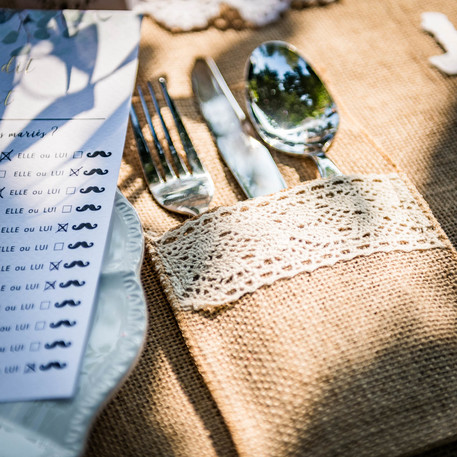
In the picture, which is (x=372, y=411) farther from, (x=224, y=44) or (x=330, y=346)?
(x=224, y=44)

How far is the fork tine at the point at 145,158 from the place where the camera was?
477mm

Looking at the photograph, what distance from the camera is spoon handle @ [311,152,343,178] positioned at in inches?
19.3

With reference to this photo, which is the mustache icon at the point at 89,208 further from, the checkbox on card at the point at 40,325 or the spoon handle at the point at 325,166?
the spoon handle at the point at 325,166

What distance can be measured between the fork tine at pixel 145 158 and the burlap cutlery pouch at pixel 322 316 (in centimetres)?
9

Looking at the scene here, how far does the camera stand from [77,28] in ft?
1.65

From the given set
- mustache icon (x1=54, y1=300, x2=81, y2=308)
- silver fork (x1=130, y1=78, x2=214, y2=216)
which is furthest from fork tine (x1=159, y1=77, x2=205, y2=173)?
mustache icon (x1=54, y1=300, x2=81, y2=308)

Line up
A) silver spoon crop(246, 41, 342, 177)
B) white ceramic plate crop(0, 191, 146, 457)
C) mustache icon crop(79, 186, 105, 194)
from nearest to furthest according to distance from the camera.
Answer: white ceramic plate crop(0, 191, 146, 457), mustache icon crop(79, 186, 105, 194), silver spoon crop(246, 41, 342, 177)

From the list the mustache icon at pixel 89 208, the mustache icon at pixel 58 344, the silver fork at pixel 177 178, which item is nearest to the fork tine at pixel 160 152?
the silver fork at pixel 177 178

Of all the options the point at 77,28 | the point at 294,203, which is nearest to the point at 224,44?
the point at 77,28

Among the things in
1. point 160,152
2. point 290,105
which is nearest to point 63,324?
point 160,152

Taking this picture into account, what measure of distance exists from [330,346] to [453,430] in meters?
0.11

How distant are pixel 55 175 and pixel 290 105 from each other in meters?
0.29

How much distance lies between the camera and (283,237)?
0.39 meters

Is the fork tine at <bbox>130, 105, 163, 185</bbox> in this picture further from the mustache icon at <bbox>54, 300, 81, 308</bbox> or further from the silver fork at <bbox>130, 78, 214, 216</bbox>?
the mustache icon at <bbox>54, 300, 81, 308</bbox>
